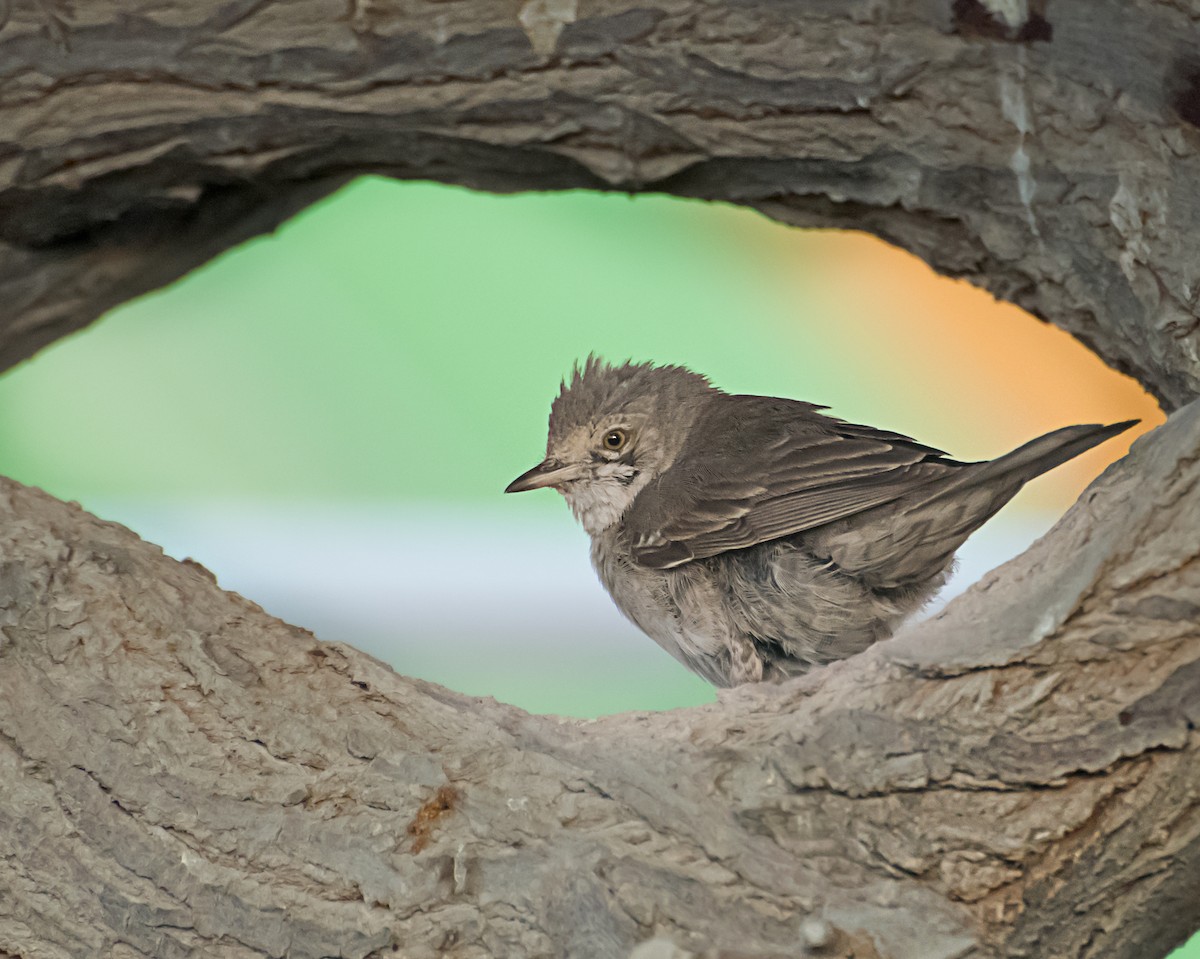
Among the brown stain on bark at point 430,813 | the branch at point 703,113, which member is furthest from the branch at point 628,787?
the branch at point 703,113

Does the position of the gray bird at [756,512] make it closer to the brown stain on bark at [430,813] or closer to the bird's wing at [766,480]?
the bird's wing at [766,480]

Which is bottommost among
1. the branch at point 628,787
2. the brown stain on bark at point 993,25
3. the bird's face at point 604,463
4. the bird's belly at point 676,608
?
the branch at point 628,787

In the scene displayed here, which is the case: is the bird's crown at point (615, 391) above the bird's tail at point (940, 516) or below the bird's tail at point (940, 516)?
above

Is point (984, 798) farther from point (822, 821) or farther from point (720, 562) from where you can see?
point (720, 562)

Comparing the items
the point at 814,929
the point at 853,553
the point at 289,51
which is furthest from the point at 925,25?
the point at 814,929

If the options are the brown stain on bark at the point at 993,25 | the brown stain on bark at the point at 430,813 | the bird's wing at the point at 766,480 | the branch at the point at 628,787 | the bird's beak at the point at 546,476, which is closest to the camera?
the branch at the point at 628,787

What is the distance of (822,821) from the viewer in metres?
2.46

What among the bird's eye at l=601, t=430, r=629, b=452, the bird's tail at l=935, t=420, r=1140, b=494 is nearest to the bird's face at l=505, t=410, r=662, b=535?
the bird's eye at l=601, t=430, r=629, b=452

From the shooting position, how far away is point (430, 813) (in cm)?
256

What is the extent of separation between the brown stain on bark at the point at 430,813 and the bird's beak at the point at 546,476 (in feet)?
3.42

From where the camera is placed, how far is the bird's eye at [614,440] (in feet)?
11.5

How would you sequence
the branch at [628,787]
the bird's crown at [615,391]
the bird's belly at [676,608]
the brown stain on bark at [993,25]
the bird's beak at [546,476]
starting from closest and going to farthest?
the branch at [628,787] → the brown stain on bark at [993,25] → the bird's belly at [676,608] → the bird's beak at [546,476] → the bird's crown at [615,391]

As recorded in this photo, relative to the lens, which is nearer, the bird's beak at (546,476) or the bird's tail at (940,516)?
the bird's tail at (940,516)

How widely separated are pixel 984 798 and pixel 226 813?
152cm
